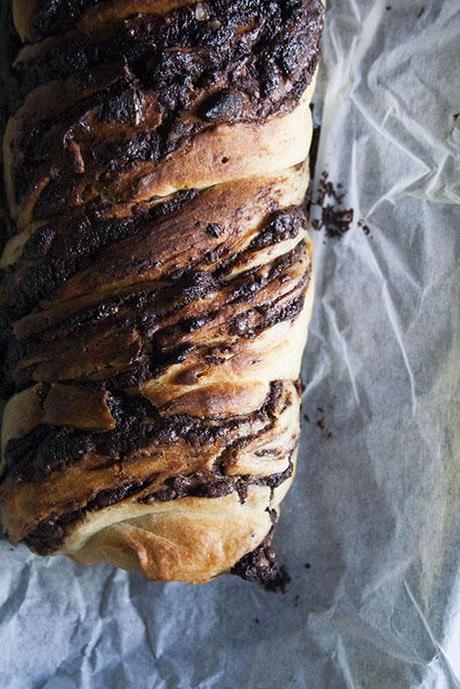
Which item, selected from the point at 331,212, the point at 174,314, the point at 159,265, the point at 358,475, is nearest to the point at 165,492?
the point at 174,314

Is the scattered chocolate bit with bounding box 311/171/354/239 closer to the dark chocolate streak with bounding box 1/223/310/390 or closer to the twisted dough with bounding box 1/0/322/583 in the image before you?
the twisted dough with bounding box 1/0/322/583

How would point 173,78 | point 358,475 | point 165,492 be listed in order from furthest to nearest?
point 358,475 < point 165,492 < point 173,78

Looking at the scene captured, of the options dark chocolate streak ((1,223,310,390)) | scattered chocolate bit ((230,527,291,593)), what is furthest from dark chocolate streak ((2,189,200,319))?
scattered chocolate bit ((230,527,291,593))

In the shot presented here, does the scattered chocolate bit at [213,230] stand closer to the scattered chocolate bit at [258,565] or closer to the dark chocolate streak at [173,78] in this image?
the dark chocolate streak at [173,78]

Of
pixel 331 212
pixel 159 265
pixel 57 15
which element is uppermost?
pixel 57 15

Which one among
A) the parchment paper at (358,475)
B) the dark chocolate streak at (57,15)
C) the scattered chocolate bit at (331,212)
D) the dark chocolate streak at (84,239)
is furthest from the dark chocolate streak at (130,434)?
the dark chocolate streak at (57,15)

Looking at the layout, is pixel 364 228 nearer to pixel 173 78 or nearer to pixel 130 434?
pixel 173 78
